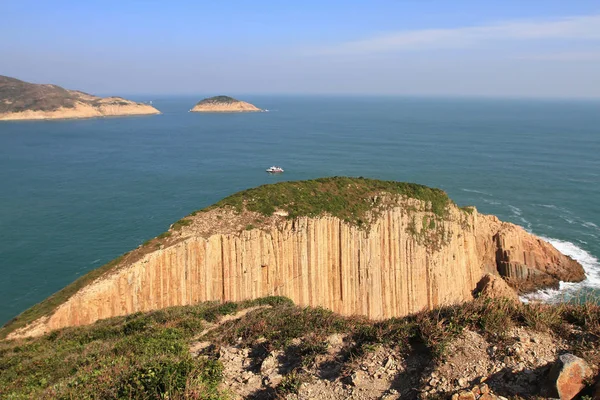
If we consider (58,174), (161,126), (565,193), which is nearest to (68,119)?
(161,126)

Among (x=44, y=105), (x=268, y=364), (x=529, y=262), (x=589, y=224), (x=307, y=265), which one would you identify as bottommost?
(x=529, y=262)

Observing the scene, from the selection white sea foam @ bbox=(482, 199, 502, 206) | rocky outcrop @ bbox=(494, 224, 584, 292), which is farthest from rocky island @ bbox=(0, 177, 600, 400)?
white sea foam @ bbox=(482, 199, 502, 206)

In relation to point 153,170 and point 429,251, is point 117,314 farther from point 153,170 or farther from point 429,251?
point 153,170

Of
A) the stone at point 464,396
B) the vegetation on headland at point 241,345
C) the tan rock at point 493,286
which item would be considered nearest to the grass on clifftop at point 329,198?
the tan rock at point 493,286

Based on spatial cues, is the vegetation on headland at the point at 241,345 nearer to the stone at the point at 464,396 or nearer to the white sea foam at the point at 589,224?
the stone at the point at 464,396

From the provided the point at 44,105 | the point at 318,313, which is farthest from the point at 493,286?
the point at 44,105

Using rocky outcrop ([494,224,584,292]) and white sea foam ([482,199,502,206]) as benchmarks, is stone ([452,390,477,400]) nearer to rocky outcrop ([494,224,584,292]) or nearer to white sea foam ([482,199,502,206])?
rocky outcrop ([494,224,584,292])

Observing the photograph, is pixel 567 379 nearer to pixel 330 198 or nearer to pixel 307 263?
pixel 307 263
